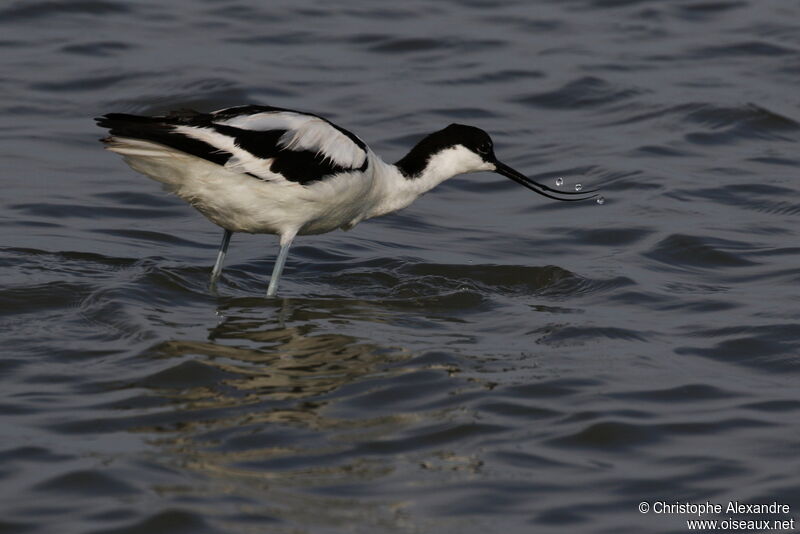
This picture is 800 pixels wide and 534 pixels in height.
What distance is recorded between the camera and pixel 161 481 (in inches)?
195

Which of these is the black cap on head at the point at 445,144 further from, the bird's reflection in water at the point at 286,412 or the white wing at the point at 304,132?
the bird's reflection in water at the point at 286,412

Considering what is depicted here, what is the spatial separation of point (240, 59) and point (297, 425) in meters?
7.75

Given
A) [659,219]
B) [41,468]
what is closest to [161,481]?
[41,468]

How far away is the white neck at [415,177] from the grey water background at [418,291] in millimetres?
452

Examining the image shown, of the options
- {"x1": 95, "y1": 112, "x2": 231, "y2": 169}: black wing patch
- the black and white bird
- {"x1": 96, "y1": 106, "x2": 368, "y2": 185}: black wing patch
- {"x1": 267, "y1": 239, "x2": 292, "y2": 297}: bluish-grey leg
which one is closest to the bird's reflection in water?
{"x1": 267, "y1": 239, "x2": 292, "y2": 297}: bluish-grey leg

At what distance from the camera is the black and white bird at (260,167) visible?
6.88m

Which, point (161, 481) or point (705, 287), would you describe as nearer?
point (161, 481)

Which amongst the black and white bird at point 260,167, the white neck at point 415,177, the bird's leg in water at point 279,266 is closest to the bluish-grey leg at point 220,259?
the black and white bird at point 260,167

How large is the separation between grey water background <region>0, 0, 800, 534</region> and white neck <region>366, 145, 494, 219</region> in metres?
0.45

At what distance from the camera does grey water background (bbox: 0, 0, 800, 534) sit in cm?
512

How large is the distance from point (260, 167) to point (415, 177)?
4.30 ft

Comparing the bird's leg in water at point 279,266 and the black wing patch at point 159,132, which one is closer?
the black wing patch at point 159,132

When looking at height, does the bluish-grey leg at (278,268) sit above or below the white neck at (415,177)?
below

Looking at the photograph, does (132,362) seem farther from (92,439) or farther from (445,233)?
(445,233)
